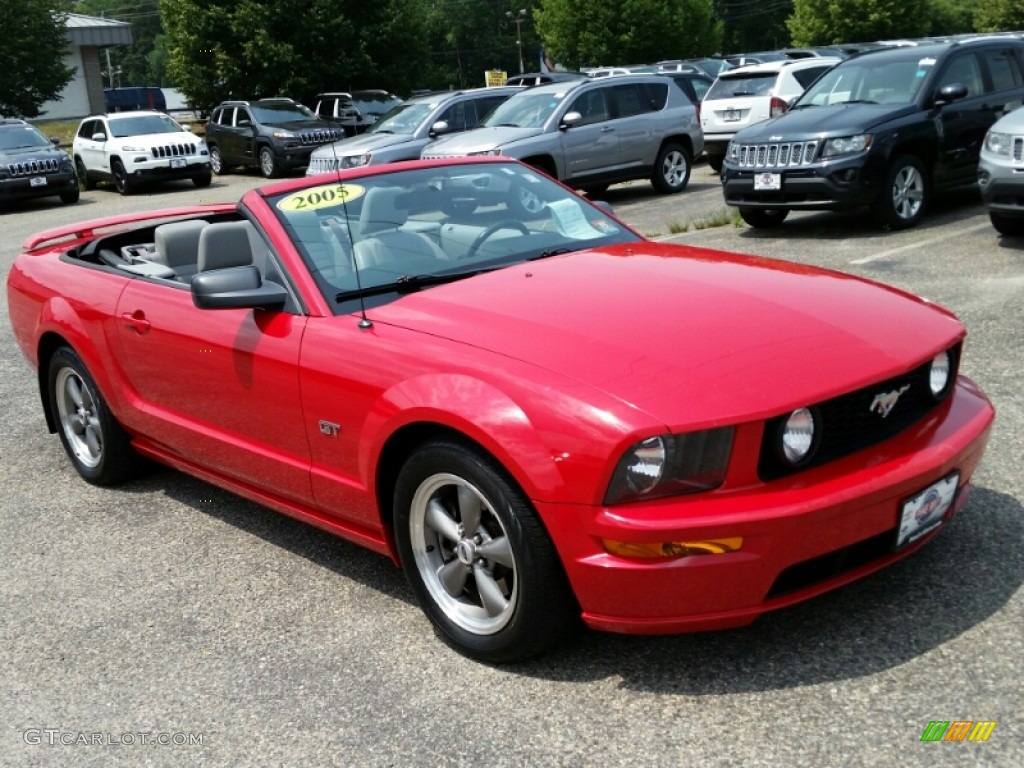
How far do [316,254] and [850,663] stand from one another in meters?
2.28

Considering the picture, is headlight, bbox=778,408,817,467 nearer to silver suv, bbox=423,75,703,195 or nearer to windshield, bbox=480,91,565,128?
silver suv, bbox=423,75,703,195

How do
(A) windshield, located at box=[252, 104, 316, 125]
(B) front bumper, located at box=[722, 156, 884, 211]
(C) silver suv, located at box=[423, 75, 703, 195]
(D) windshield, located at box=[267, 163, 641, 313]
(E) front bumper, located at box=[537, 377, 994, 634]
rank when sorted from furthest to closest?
(A) windshield, located at box=[252, 104, 316, 125]
(C) silver suv, located at box=[423, 75, 703, 195]
(B) front bumper, located at box=[722, 156, 884, 211]
(D) windshield, located at box=[267, 163, 641, 313]
(E) front bumper, located at box=[537, 377, 994, 634]

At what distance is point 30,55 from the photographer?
35.3 meters

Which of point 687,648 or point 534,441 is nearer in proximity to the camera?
point 534,441

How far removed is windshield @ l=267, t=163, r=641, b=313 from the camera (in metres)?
4.19

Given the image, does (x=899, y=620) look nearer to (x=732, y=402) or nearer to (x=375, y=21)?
(x=732, y=402)

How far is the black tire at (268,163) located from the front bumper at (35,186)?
13.1 ft

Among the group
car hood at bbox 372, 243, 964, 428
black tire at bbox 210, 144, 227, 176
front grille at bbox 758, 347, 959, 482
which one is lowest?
black tire at bbox 210, 144, 227, 176

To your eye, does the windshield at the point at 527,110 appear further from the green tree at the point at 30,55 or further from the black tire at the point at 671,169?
the green tree at the point at 30,55

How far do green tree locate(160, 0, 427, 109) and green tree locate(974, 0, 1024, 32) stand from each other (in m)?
32.3

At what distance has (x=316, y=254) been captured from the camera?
167 inches

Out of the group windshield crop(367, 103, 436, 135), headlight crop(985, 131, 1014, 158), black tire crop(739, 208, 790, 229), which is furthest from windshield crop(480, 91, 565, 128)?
headlight crop(985, 131, 1014, 158)

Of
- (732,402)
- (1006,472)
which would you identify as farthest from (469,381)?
(1006,472)

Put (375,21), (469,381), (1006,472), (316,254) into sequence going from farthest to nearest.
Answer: (375,21)
(1006,472)
(316,254)
(469,381)
